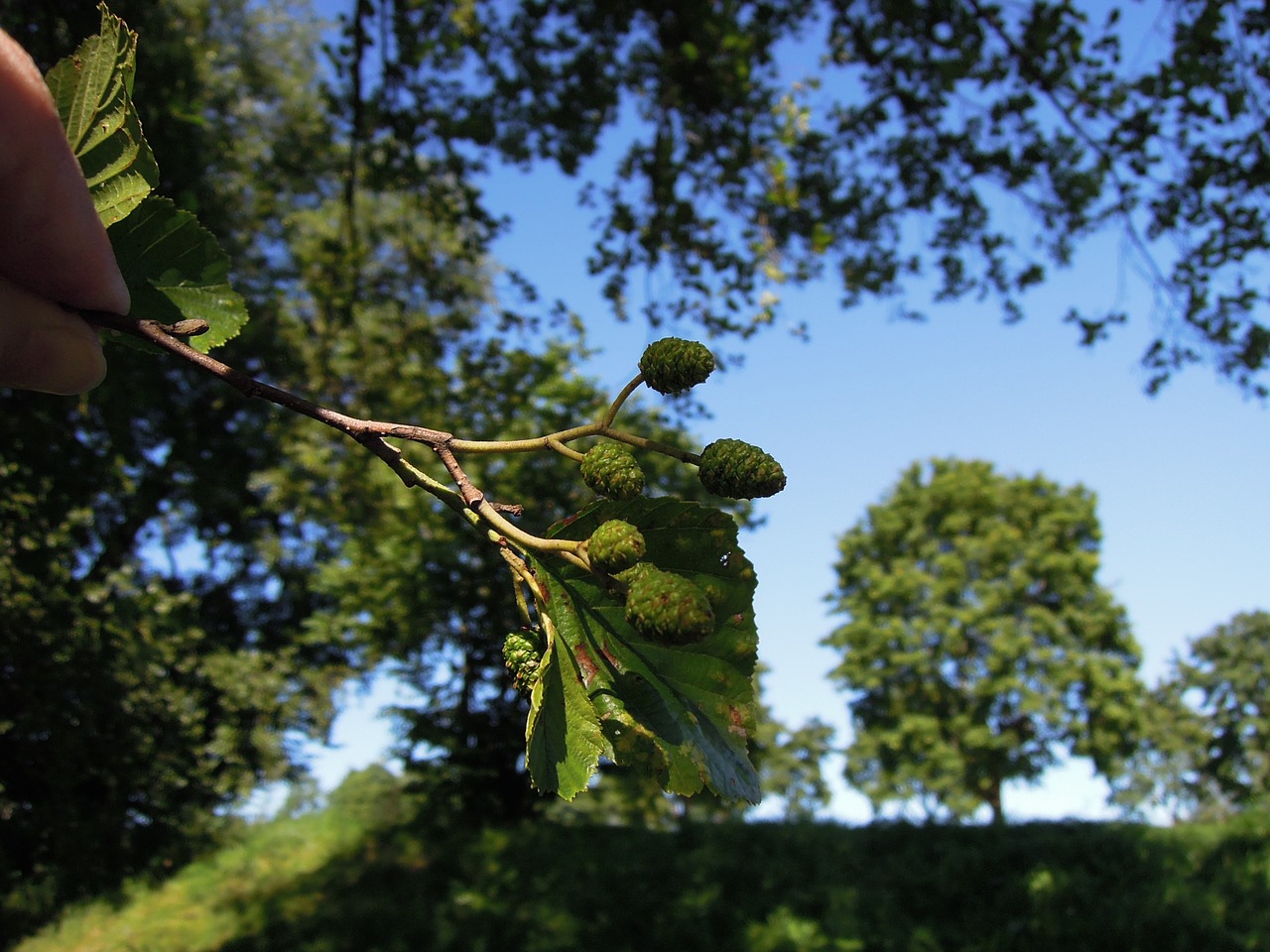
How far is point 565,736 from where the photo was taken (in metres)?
0.97

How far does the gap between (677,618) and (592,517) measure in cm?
19

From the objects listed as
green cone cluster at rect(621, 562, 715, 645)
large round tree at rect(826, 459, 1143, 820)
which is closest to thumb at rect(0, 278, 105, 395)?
green cone cluster at rect(621, 562, 715, 645)

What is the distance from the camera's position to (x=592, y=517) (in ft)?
3.11

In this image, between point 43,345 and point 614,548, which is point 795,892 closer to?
point 614,548

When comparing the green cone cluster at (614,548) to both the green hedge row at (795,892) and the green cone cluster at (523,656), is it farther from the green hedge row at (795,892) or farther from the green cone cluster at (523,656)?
the green hedge row at (795,892)

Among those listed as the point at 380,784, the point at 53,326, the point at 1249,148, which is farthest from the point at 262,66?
the point at 53,326

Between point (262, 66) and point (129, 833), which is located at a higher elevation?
point (262, 66)

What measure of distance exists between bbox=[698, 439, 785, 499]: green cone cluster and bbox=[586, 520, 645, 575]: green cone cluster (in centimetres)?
10

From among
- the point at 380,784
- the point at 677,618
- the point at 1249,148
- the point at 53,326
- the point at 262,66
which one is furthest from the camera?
the point at 262,66

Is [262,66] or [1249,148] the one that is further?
[262,66]

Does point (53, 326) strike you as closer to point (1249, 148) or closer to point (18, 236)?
point (18, 236)

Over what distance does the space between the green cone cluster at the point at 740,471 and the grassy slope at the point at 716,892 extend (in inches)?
292

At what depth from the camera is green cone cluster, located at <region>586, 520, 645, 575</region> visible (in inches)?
32.8

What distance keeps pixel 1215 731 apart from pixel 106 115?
3249 cm
